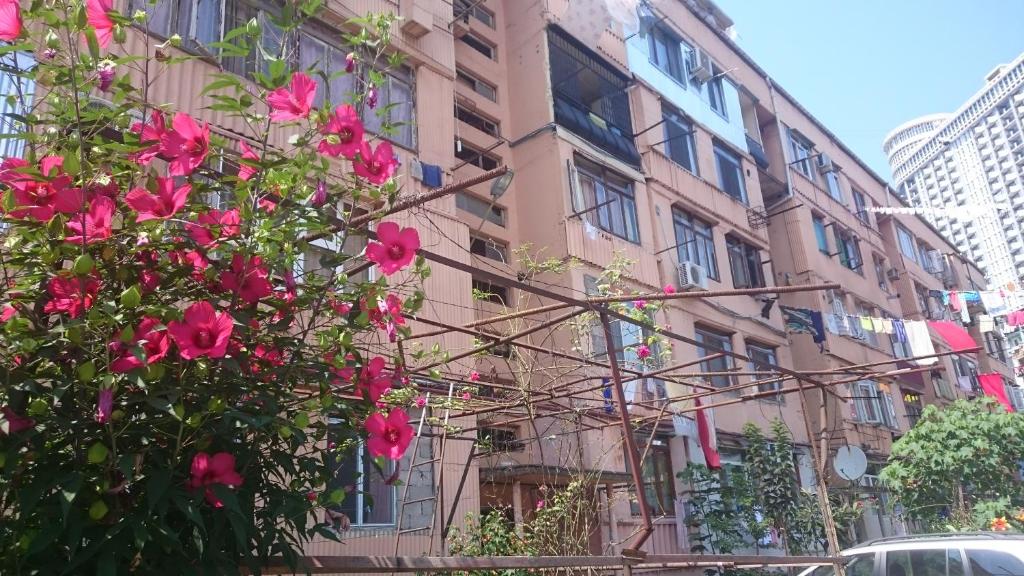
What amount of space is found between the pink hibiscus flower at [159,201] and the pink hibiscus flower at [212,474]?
78 cm

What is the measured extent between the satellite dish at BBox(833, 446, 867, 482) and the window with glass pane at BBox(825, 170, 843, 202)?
56.6ft

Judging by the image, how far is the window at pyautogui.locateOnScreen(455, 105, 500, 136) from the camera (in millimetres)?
18173

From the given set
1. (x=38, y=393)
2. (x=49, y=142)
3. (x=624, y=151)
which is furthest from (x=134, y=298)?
(x=624, y=151)

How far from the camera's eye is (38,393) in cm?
205

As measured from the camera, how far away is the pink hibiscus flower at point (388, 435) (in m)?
2.59

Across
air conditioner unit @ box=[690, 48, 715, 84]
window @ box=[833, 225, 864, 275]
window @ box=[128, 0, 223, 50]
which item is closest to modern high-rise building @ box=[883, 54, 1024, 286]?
window @ box=[833, 225, 864, 275]

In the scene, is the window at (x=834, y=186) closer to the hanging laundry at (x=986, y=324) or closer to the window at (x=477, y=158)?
the hanging laundry at (x=986, y=324)

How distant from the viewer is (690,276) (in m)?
16.3

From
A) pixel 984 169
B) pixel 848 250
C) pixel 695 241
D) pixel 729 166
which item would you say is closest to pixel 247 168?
pixel 695 241

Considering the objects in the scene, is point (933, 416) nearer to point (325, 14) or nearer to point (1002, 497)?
point (1002, 497)

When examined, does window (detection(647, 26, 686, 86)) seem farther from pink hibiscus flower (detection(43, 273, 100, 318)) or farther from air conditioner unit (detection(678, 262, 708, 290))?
pink hibiscus flower (detection(43, 273, 100, 318))

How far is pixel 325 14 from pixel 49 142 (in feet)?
30.4

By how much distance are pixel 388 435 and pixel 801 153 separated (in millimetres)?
25814

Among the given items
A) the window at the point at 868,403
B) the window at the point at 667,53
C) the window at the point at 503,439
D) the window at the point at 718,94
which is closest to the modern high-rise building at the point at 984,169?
the window at the point at 868,403
